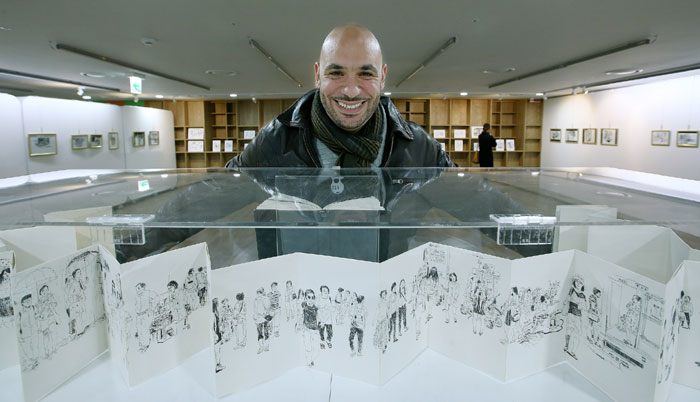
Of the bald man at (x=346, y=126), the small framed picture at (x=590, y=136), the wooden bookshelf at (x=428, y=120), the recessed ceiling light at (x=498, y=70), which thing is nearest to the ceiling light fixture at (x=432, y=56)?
the recessed ceiling light at (x=498, y=70)

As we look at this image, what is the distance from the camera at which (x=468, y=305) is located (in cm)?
102

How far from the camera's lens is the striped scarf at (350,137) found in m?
1.73

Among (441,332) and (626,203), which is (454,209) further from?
(626,203)

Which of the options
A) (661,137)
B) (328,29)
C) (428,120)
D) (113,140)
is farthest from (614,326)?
(428,120)

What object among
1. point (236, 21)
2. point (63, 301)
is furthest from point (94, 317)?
point (236, 21)

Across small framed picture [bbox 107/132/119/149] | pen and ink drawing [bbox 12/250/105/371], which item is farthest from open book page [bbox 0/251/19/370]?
small framed picture [bbox 107/132/119/149]

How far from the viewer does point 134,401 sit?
0.88 meters

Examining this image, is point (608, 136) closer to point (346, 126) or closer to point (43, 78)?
point (346, 126)

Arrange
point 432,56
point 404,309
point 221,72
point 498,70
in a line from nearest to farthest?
point 404,309 < point 432,56 < point 498,70 < point 221,72

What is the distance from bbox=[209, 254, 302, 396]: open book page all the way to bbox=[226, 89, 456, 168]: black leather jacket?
1.00 m

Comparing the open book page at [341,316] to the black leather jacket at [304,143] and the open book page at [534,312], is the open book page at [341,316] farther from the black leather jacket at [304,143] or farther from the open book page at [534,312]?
the black leather jacket at [304,143]

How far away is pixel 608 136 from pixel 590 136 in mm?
1023

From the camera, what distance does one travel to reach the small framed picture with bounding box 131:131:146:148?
12172 mm

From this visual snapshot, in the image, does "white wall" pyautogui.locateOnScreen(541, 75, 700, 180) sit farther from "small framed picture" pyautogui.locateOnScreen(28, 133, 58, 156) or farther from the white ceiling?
"small framed picture" pyautogui.locateOnScreen(28, 133, 58, 156)
